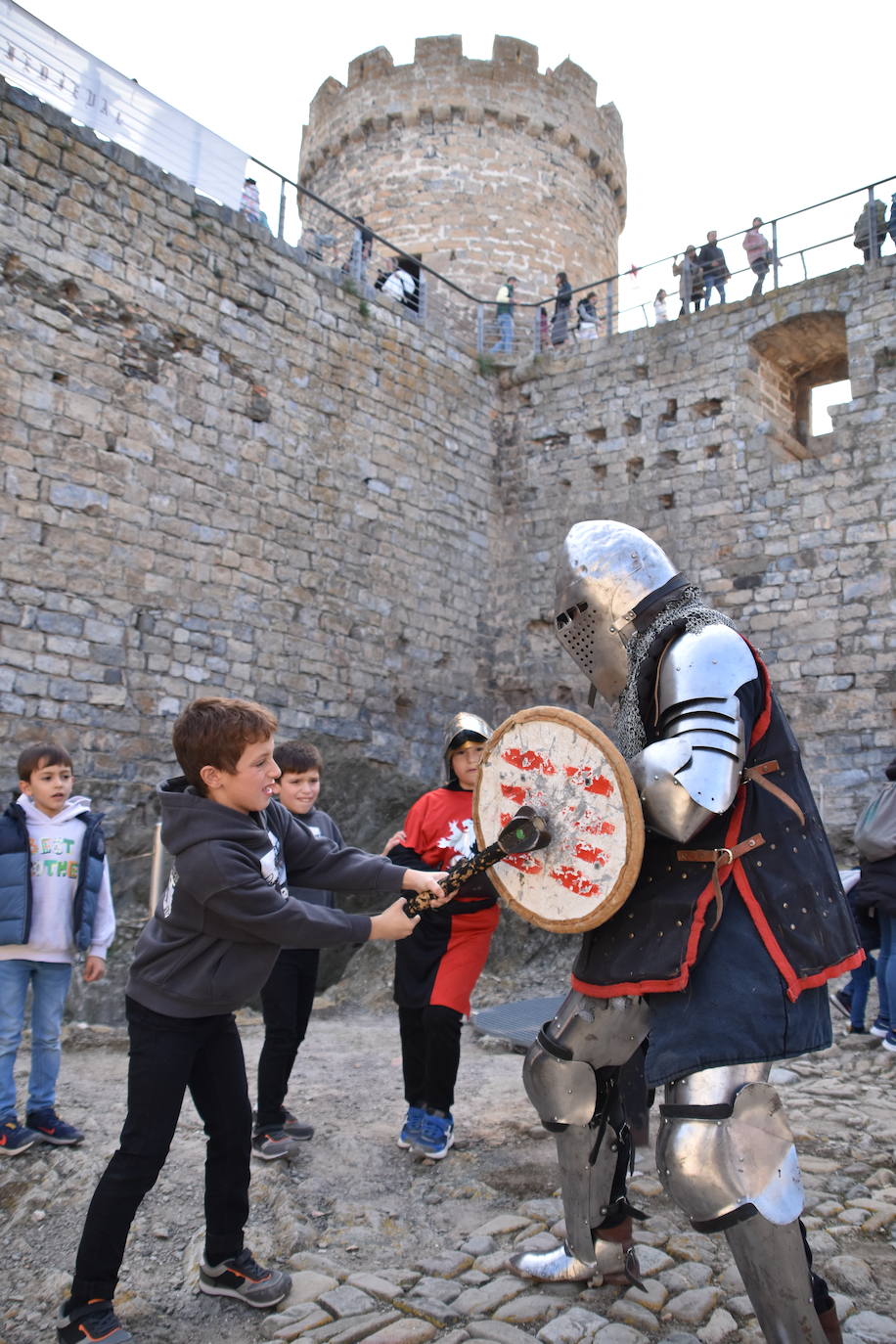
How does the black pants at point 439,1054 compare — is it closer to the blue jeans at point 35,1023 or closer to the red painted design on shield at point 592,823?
the blue jeans at point 35,1023

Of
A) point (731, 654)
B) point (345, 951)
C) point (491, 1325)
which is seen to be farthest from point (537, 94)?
point (491, 1325)

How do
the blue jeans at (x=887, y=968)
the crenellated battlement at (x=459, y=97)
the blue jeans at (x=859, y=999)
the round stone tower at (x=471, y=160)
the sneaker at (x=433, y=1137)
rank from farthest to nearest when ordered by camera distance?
the crenellated battlement at (x=459, y=97)
the round stone tower at (x=471, y=160)
the blue jeans at (x=859, y=999)
the blue jeans at (x=887, y=968)
the sneaker at (x=433, y=1137)

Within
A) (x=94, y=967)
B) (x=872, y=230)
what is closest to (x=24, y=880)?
(x=94, y=967)

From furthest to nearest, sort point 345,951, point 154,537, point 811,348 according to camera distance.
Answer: point 811,348, point 154,537, point 345,951

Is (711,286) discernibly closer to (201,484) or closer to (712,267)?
(712,267)

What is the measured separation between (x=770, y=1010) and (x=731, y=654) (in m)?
0.76

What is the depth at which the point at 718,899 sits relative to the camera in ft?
6.88

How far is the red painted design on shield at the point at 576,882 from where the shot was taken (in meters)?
2.15

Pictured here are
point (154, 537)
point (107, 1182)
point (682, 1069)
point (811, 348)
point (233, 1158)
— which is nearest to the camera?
point (682, 1069)

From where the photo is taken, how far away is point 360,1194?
2.97m

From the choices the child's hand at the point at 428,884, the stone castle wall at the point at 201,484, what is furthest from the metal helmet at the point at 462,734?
the stone castle wall at the point at 201,484

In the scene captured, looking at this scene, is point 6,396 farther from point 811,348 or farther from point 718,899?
point 811,348

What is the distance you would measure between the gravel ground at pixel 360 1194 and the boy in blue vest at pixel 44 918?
7.9 inches

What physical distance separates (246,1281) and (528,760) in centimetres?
137
